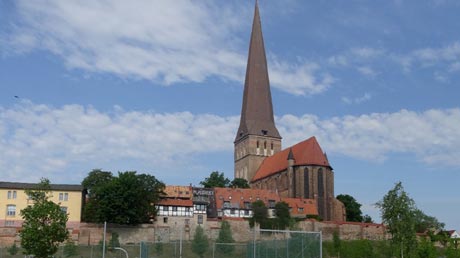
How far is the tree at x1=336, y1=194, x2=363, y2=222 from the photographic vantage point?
102 meters

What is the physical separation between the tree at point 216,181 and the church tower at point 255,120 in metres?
14.7

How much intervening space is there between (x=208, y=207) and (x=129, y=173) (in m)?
18.4

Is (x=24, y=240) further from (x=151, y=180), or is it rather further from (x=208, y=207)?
(x=208, y=207)

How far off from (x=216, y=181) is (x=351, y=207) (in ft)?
76.0

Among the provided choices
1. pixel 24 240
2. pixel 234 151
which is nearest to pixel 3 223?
pixel 24 240

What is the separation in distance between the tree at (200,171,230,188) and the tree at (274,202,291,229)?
68.3 ft

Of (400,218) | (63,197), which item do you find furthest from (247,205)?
(400,218)

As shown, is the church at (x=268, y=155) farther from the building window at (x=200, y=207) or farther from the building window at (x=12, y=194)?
the building window at (x=12, y=194)

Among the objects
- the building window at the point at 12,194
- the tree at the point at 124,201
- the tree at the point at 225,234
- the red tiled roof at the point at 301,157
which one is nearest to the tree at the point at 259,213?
the tree at the point at 225,234

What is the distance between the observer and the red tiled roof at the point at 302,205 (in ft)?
301

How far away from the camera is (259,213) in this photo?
276 ft

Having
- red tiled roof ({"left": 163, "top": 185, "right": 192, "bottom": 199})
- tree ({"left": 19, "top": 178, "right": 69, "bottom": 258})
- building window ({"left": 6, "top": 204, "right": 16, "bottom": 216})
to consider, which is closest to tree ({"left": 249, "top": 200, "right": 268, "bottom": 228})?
red tiled roof ({"left": 163, "top": 185, "right": 192, "bottom": 199})

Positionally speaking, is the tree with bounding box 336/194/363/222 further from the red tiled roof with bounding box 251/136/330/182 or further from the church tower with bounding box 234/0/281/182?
the church tower with bounding box 234/0/281/182

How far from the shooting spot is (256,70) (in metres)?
128
